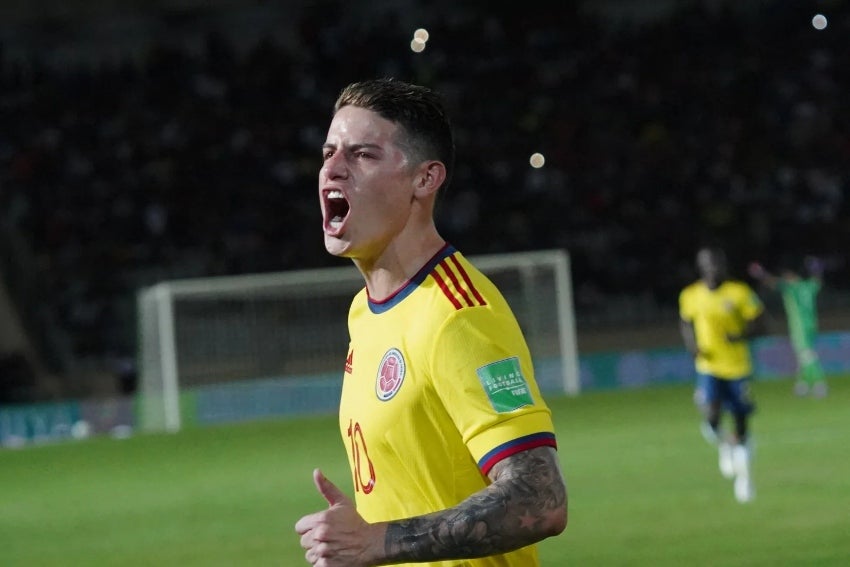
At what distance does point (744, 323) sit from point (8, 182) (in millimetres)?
19825

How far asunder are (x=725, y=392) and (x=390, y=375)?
1106cm

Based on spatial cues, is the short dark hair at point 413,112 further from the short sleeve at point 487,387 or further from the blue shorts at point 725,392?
the blue shorts at point 725,392

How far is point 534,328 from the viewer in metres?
26.9

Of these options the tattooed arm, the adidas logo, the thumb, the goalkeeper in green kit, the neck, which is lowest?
the tattooed arm

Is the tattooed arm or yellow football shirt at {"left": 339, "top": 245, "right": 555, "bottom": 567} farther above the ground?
yellow football shirt at {"left": 339, "top": 245, "right": 555, "bottom": 567}

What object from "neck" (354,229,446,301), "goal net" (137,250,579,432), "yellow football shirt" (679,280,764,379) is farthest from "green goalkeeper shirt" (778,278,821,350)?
"neck" (354,229,446,301)

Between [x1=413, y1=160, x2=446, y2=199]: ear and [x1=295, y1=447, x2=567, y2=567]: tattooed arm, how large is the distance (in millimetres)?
660

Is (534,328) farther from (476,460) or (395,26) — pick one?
(476,460)

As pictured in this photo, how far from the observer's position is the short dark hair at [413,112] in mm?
3123

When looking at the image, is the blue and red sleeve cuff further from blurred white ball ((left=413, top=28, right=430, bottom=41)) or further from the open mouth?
blurred white ball ((left=413, top=28, right=430, bottom=41))

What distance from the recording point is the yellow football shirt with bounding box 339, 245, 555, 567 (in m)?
2.85

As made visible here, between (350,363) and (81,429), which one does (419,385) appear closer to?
(350,363)

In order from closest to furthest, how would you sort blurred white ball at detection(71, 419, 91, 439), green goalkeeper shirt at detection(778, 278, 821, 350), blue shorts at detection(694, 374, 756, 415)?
blue shorts at detection(694, 374, 756, 415) → green goalkeeper shirt at detection(778, 278, 821, 350) → blurred white ball at detection(71, 419, 91, 439)

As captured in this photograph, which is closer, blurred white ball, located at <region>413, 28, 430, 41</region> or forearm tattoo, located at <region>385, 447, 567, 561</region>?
forearm tattoo, located at <region>385, 447, 567, 561</region>
